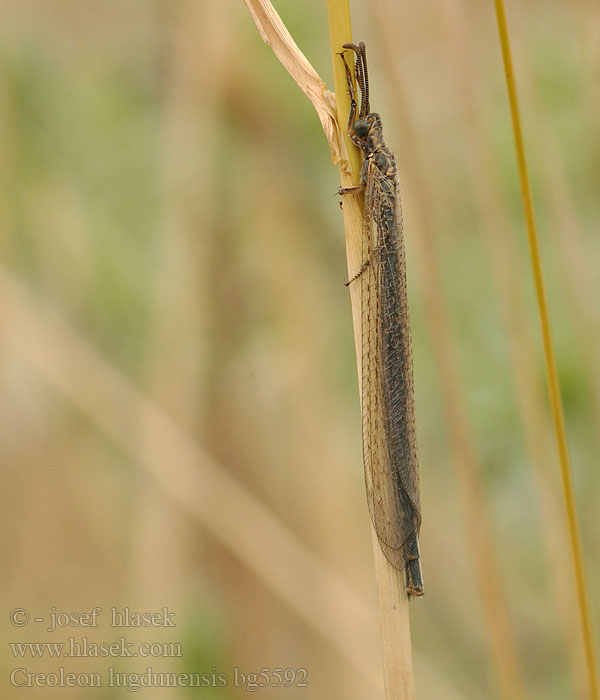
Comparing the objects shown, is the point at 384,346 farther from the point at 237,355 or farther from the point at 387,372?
the point at 237,355

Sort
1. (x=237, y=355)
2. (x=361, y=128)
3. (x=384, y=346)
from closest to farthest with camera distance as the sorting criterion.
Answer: (x=361, y=128) → (x=384, y=346) → (x=237, y=355)

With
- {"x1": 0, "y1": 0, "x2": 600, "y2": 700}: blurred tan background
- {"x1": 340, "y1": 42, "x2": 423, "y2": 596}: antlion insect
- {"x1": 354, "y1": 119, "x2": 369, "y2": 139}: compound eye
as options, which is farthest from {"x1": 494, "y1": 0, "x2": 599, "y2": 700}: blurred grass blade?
{"x1": 0, "y1": 0, "x2": 600, "y2": 700}: blurred tan background

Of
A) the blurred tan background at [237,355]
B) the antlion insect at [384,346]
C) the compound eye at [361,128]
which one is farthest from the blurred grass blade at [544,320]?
the blurred tan background at [237,355]

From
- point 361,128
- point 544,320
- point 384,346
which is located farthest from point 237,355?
point 544,320

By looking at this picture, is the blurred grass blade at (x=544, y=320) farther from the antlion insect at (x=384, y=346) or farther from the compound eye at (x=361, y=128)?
the compound eye at (x=361, y=128)

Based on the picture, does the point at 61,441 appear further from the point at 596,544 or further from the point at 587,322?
the point at 596,544

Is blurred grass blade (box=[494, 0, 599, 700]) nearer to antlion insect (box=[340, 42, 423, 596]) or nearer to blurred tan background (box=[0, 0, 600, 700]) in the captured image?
antlion insect (box=[340, 42, 423, 596])
